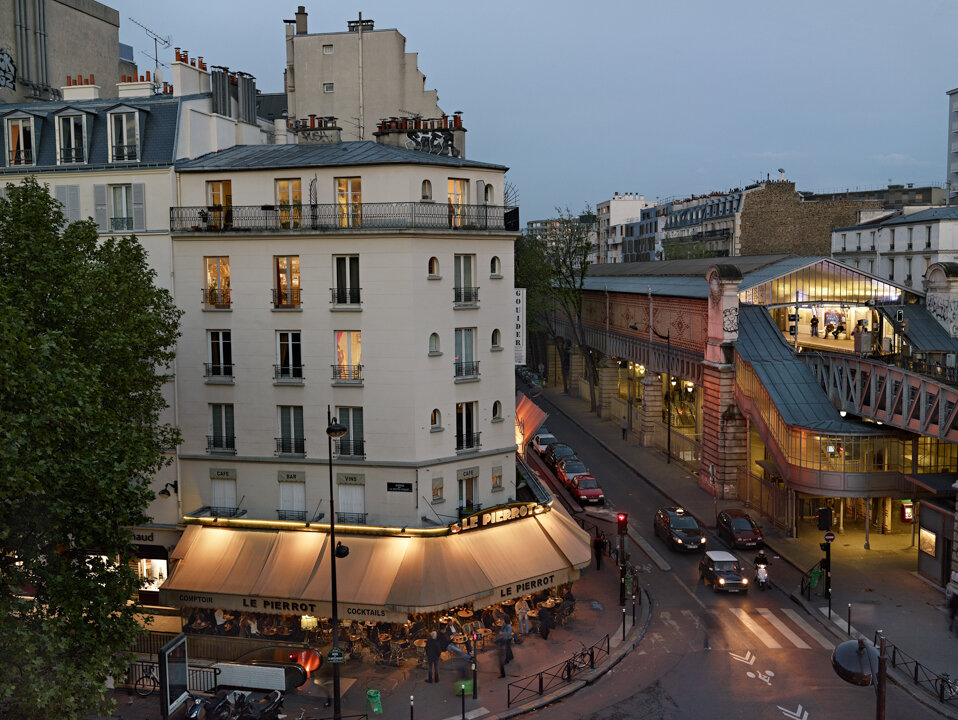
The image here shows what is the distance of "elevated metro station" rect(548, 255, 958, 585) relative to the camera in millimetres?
36438

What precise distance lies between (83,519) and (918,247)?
245ft

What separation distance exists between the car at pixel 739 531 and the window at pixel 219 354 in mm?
21645

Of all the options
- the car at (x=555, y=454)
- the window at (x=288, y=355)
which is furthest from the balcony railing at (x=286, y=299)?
the car at (x=555, y=454)

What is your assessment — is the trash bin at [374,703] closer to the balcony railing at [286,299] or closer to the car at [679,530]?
the balcony railing at [286,299]

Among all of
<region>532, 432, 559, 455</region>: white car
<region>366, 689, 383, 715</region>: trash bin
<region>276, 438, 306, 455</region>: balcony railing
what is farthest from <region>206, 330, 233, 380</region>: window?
<region>532, 432, 559, 455</region>: white car

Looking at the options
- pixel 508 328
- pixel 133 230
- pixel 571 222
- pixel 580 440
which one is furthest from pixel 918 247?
pixel 133 230

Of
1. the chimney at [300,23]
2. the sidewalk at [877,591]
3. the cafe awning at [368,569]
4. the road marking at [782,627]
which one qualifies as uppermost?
the chimney at [300,23]

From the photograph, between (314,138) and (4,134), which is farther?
(314,138)

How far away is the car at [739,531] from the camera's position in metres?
38.4

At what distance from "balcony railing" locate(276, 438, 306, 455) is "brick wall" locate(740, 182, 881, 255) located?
237 ft

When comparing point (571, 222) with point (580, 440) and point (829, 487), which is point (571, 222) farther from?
point (829, 487)

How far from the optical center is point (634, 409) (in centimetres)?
6694

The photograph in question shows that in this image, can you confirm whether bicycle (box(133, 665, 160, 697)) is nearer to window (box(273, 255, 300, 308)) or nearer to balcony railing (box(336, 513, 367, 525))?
balcony railing (box(336, 513, 367, 525))

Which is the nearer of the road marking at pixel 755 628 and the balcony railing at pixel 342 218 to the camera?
the road marking at pixel 755 628
